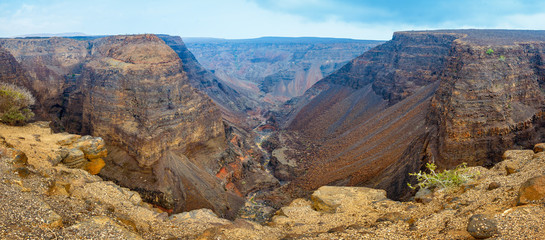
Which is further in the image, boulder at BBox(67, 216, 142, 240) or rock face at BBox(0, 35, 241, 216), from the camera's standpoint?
rock face at BBox(0, 35, 241, 216)

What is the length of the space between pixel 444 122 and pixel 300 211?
57.4 feet

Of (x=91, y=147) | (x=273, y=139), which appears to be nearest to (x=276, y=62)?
(x=273, y=139)

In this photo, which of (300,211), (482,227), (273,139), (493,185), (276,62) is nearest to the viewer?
(482,227)

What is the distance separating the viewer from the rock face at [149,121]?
30.2 meters

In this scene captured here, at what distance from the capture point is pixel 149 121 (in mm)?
31609

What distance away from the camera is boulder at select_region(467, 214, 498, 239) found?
9.79m

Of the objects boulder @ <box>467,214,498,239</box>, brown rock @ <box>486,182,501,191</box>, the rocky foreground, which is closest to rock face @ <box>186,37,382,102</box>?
the rocky foreground

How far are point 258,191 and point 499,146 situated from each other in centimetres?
2376

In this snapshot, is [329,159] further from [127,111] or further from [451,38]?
[451,38]

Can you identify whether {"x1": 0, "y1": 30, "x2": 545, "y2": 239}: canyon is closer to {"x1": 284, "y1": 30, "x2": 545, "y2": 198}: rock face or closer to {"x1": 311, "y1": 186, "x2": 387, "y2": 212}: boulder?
{"x1": 284, "y1": 30, "x2": 545, "y2": 198}: rock face

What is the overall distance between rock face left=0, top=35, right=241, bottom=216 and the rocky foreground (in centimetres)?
870

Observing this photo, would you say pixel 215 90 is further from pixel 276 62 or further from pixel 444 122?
pixel 276 62

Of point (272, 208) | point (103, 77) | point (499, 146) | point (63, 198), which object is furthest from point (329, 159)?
point (63, 198)

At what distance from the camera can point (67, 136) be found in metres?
26.7
